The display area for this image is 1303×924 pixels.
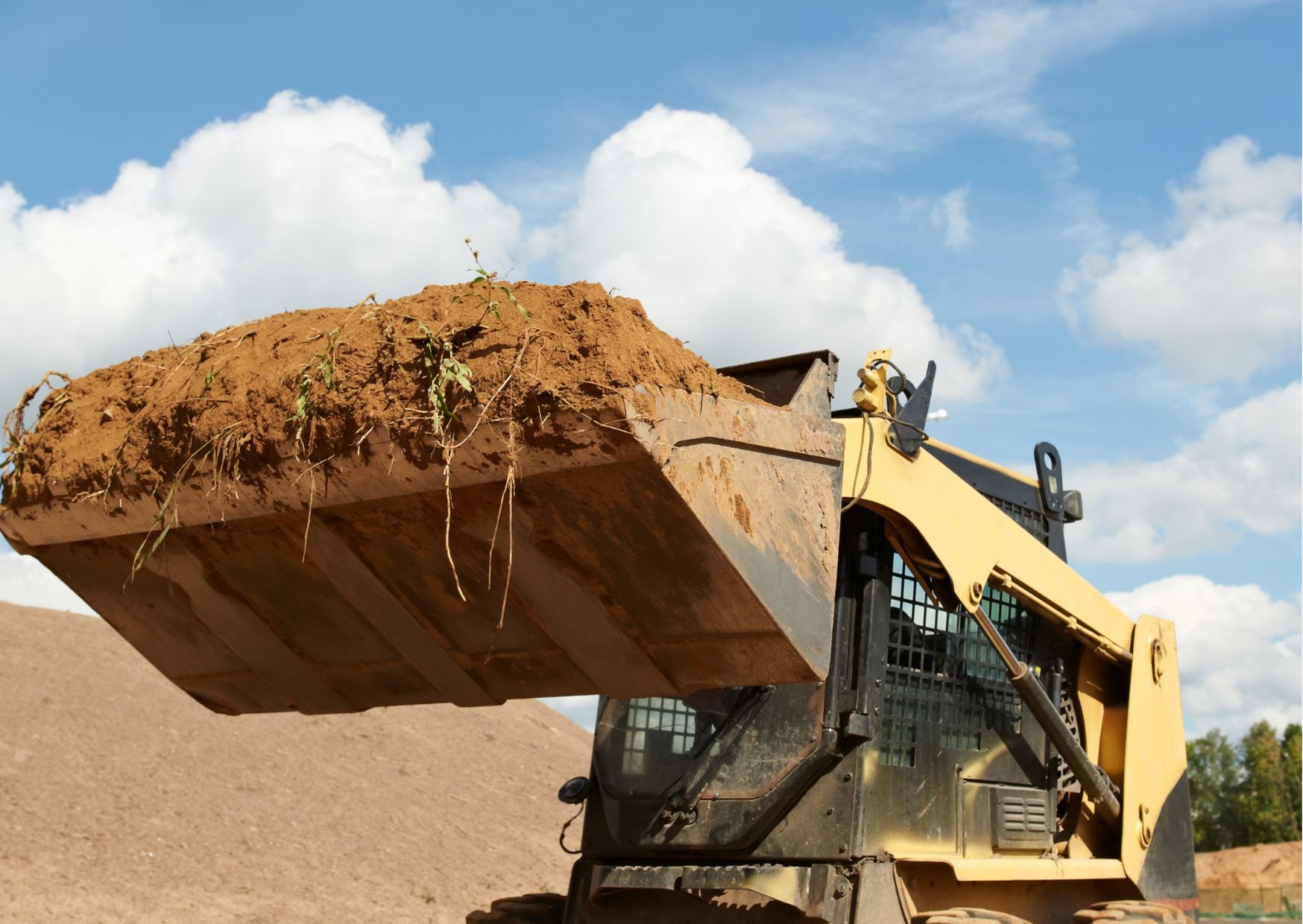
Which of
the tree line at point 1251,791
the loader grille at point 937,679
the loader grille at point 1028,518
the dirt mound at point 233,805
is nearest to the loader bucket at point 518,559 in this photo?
the loader grille at point 937,679

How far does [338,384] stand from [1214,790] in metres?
49.8

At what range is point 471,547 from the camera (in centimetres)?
421

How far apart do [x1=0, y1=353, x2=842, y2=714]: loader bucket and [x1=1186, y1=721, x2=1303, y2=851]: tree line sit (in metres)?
41.3

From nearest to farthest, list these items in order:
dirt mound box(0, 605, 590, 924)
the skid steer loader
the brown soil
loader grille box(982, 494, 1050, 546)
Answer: the brown soil
the skid steer loader
loader grille box(982, 494, 1050, 546)
dirt mound box(0, 605, 590, 924)

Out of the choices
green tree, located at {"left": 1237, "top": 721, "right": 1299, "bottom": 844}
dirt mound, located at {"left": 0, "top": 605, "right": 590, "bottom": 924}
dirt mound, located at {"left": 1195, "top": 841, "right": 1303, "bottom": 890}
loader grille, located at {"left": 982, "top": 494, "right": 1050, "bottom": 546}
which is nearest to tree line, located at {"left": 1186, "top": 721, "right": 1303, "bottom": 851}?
green tree, located at {"left": 1237, "top": 721, "right": 1299, "bottom": 844}

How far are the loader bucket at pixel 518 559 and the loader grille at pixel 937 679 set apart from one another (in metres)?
1.12

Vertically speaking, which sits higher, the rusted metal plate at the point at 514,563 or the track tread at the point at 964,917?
the rusted metal plate at the point at 514,563

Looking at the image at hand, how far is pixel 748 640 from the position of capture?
3.98 metres

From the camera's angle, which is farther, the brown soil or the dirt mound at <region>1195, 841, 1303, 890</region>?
the dirt mound at <region>1195, 841, 1303, 890</region>

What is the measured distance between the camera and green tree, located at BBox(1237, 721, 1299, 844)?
42.3 m

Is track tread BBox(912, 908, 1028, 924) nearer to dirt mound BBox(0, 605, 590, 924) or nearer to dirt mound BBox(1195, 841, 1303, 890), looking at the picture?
dirt mound BBox(0, 605, 590, 924)

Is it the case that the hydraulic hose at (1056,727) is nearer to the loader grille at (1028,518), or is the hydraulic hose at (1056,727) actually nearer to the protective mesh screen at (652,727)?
the loader grille at (1028,518)

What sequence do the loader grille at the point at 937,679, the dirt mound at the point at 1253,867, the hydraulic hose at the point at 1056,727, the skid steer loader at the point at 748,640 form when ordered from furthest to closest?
the dirt mound at the point at 1253,867
the hydraulic hose at the point at 1056,727
the loader grille at the point at 937,679
the skid steer loader at the point at 748,640

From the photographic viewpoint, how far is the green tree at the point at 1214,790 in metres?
44.9
